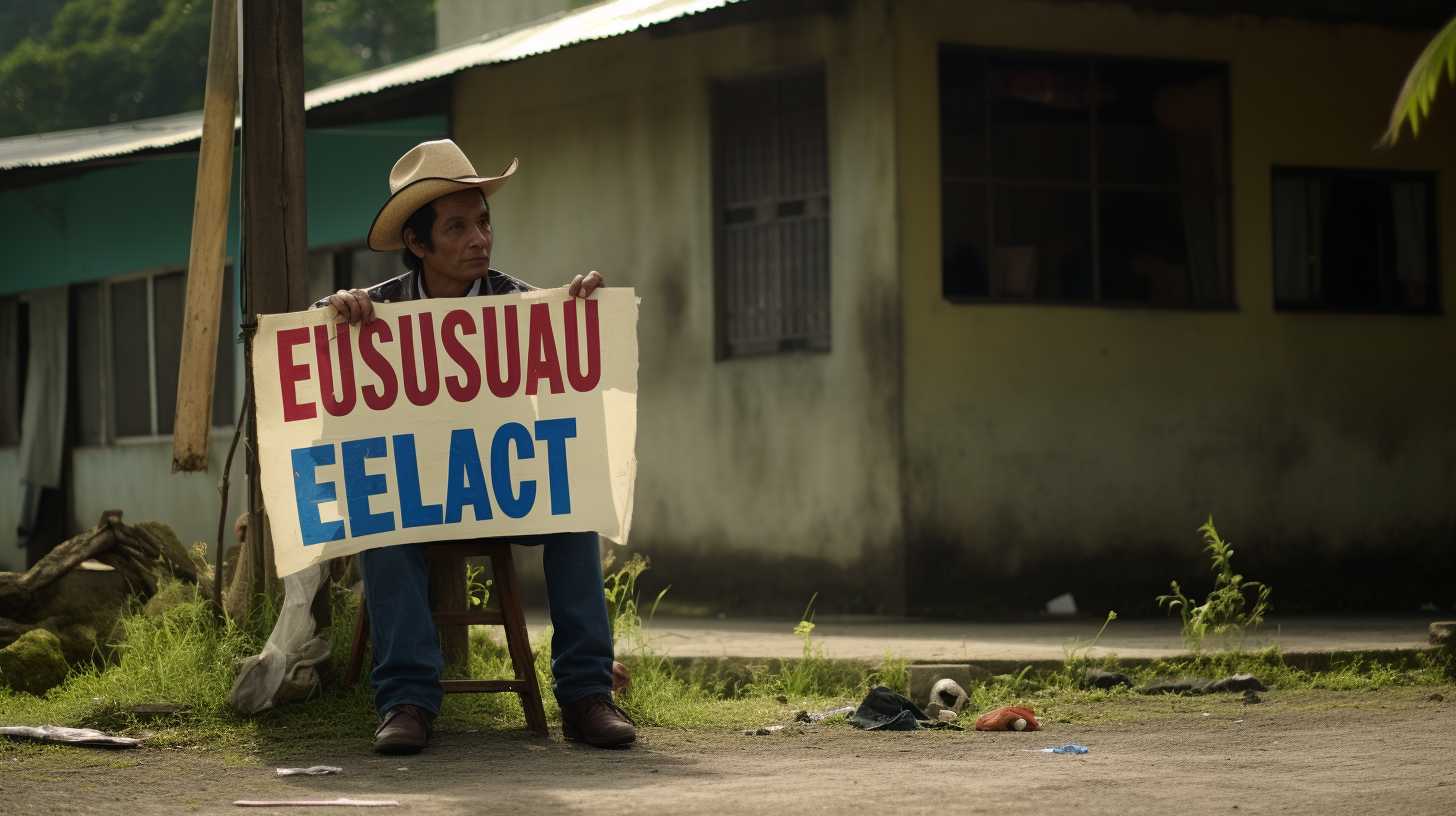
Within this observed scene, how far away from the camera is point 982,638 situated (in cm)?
885

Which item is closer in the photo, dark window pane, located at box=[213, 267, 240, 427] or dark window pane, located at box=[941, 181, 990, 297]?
dark window pane, located at box=[941, 181, 990, 297]

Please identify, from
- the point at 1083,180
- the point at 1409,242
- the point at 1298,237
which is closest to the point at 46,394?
the point at 1083,180

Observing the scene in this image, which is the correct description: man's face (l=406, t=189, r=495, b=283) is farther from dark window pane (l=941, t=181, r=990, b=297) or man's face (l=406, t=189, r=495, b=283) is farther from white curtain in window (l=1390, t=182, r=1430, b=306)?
white curtain in window (l=1390, t=182, r=1430, b=306)

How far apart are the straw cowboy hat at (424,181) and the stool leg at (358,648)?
3.92 feet

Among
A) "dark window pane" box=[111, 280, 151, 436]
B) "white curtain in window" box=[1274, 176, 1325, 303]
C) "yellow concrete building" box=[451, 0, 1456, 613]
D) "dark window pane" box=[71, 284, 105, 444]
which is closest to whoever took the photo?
"yellow concrete building" box=[451, 0, 1456, 613]

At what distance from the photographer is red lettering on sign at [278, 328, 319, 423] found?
20.2 feet

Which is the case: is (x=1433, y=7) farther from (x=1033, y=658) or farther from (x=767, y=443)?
(x=1033, y=658)

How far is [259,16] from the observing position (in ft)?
22.7

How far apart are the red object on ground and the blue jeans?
1287 millimetres

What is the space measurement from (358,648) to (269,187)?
1624 millimetres

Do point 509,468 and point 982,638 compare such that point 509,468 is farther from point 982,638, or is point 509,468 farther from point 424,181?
point 982,638

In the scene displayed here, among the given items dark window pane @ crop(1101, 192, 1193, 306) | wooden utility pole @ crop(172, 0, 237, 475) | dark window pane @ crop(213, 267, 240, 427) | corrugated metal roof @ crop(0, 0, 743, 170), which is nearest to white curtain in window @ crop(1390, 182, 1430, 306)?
dark window pane @ crop(1101, 192, 1193, 306)

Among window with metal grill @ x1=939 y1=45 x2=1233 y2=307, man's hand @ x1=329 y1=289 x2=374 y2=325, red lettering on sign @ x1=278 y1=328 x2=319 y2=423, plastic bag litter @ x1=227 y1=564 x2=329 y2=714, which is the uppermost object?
window with metal grill @ x1=939 y1=45 x2=1233 y2=307

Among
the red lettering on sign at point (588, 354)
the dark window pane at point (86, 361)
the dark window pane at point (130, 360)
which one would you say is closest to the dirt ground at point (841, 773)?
the red lettering on sign at point (588, 354)
